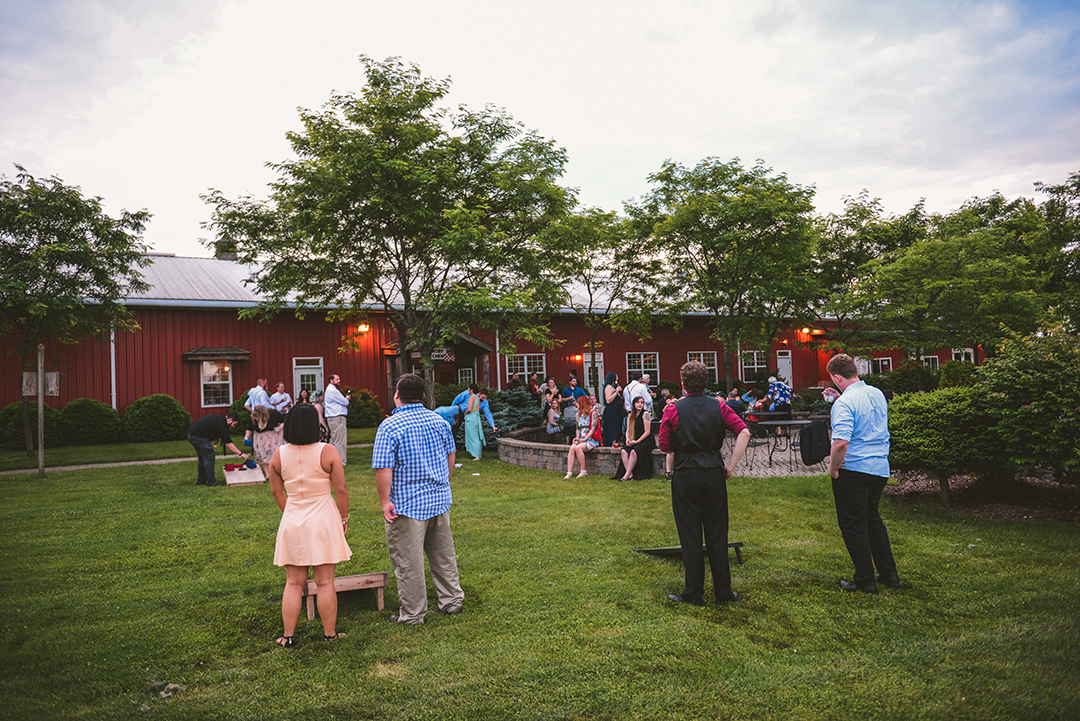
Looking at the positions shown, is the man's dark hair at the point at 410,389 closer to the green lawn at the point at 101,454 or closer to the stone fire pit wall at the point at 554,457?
the stone fire pit wall at the point at 554,457

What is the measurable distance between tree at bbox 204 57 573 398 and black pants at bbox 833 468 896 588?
890 centimetres

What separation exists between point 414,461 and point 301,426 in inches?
33.0

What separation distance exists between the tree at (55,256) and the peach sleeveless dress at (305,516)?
13.2m

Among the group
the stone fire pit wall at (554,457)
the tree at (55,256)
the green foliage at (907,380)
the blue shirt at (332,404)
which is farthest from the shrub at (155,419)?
the green foliage at (907,380)

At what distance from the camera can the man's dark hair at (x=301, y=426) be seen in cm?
403

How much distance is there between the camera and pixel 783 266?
Result: 19828 mm

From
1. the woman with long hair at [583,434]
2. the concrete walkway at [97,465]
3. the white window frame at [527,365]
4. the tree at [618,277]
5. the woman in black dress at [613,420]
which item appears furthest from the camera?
the white window frame at [527,365]

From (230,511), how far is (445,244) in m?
6.63

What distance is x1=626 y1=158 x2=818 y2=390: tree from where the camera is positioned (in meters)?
18.7

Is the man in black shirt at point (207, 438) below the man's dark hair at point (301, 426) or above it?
below

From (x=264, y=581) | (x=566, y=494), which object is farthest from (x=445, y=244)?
(x=264, y=581)

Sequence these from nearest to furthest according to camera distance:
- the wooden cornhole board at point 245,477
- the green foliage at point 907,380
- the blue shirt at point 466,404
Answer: the wooden cornhole board at point 245,477
the blue shirt at point 466,404
the green foliage at point 907,380

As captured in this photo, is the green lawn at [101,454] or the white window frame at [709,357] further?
the white window frame at [709,357]

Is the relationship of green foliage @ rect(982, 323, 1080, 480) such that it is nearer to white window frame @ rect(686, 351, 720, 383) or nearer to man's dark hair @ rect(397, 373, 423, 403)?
man's dark hair @ rect(397, 373, 423, 403)
